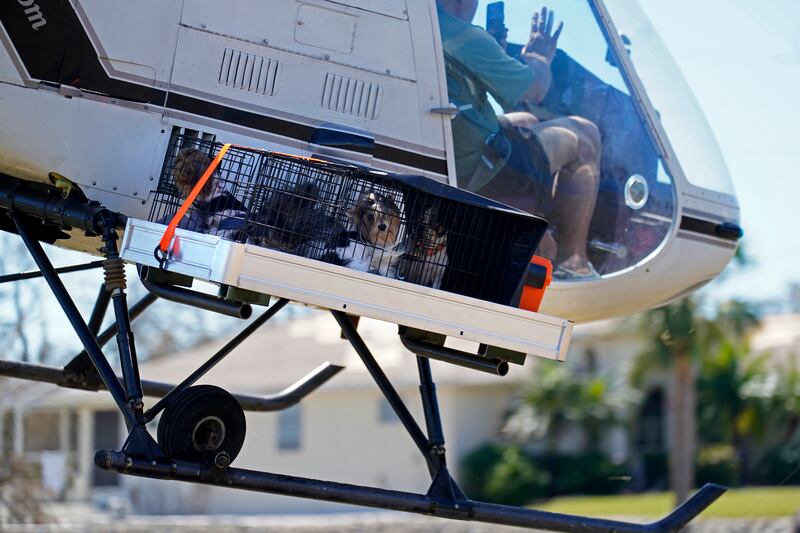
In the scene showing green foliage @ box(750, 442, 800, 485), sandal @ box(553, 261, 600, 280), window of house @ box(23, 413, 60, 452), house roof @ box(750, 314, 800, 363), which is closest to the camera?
sandal @ box(553, 261, 600, 280)

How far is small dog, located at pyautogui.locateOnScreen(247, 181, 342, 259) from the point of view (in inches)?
186

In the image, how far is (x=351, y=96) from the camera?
551 cm

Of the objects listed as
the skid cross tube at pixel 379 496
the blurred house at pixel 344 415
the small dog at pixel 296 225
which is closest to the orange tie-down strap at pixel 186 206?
the small dog at pixel 296 225

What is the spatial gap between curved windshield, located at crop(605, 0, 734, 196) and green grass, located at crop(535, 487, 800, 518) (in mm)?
16136

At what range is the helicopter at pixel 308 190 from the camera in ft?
15.5

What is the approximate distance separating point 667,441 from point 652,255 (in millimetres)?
29148

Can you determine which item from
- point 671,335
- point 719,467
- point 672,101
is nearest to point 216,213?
point 672,101

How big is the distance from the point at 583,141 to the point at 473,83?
2.12 feet

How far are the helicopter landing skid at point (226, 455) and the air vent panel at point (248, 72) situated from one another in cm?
84

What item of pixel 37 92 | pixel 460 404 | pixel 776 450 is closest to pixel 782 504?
pixel 776 450

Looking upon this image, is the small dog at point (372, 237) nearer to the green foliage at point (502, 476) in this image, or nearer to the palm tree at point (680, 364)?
the palm tree at point (680, 364)

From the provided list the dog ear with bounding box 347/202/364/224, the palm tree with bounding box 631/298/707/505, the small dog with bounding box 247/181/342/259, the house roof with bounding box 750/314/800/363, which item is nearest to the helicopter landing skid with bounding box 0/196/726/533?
the small dog with bounding box 247/181/342/259

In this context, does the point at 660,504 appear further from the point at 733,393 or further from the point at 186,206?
the point at 186,206

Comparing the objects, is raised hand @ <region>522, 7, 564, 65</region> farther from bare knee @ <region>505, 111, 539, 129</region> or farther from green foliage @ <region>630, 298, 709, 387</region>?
green foliage @ <region>630, 298, 709, 387</region>
